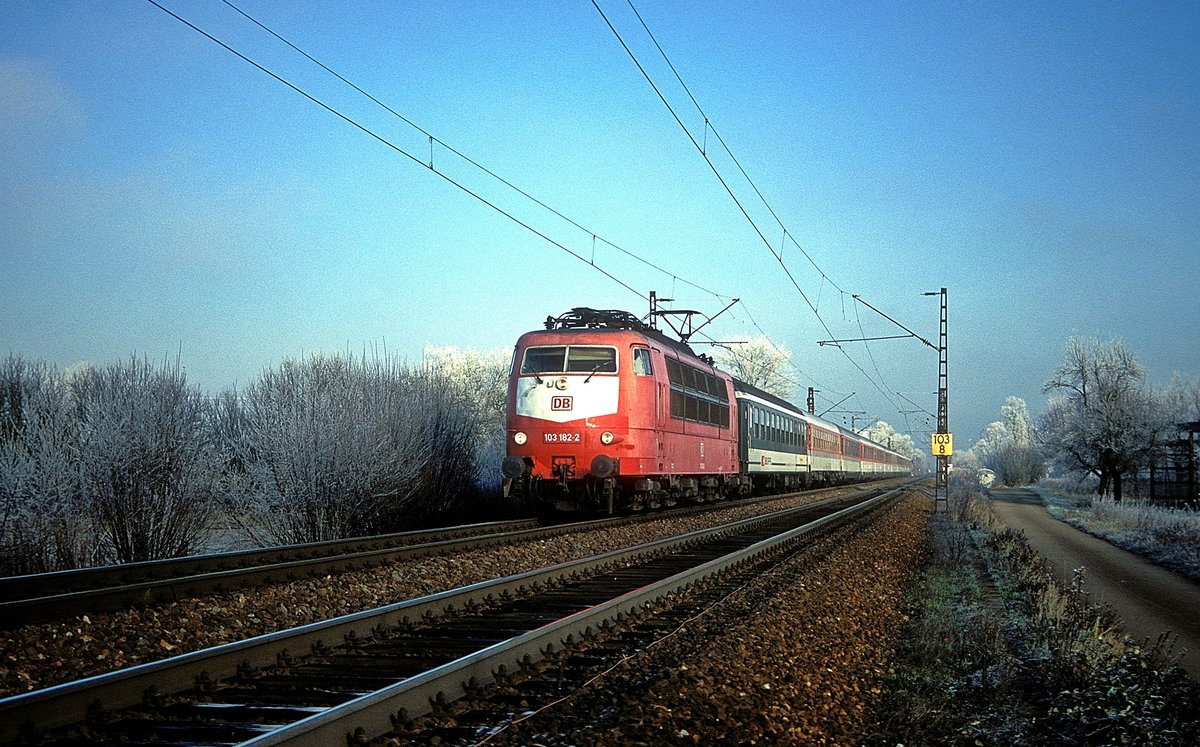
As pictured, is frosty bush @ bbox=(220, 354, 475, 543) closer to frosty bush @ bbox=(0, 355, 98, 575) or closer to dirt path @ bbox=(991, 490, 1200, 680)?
frosty bush @ bbox=(0, 355, 98, 575)

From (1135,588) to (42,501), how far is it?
14762 millimetres

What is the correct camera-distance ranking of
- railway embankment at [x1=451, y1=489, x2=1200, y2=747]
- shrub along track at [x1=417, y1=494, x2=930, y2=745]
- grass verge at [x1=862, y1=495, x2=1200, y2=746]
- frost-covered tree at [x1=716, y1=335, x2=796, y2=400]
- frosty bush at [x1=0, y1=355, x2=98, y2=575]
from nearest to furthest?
shrub along track at [x1=417, y1=494, x2=930, y2=745]
railway embankment at [x1=451, y1=489, x2=1200, y2=747]
grass verge at [x1=862, y1=495, x2=1200, y2=746]
frosty bush at [x1=0, y1=355, x2=98, y2=575]
frost-covered tree at [x1=716, y1=335, x2=796, y2=400]

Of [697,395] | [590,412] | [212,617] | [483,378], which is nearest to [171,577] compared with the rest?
[212,617]

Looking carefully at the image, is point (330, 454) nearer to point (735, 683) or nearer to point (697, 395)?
point (697, 395)

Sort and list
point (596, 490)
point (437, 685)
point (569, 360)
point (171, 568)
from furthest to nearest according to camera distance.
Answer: point (596, 490) < point (569, 360) < point (171, 568) < point (437, 685)

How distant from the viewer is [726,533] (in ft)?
55.8

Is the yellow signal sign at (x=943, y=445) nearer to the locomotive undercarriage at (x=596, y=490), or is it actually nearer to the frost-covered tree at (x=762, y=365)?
the locomotive undercarriage at (x=596, y=490)

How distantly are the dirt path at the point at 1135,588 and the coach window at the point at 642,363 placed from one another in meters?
7.67

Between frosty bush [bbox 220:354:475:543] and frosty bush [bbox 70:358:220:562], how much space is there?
1625 millimetres

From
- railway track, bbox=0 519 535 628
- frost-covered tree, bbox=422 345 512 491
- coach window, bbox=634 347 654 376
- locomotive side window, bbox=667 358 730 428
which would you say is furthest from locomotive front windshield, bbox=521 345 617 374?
frost-covered tree, bbox=422 345 512 491

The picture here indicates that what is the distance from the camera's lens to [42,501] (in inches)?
523

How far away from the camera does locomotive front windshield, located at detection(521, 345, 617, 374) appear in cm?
1820

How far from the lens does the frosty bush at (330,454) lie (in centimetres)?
1720

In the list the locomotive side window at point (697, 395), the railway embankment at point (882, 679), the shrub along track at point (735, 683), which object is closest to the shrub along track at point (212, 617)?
the shrub along track at point (735, 683)
